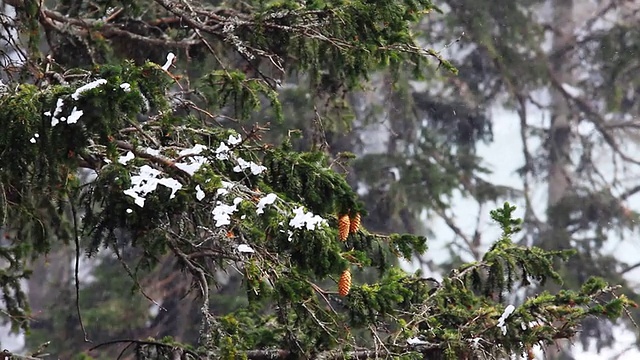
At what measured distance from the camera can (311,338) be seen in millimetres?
4566

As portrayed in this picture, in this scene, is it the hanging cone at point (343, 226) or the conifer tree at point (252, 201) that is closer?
the conifer tree at point (252, 201)

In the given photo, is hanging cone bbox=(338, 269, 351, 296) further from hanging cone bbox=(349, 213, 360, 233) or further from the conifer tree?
hanging cone bbox=(349, 213, 360, 233)

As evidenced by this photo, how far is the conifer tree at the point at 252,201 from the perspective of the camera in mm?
3721

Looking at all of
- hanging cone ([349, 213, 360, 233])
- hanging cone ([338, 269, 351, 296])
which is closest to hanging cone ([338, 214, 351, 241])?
hanging cone ([349, 213, 360, 233])

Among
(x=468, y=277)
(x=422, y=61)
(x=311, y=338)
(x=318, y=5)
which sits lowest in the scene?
(x=311, y=338)

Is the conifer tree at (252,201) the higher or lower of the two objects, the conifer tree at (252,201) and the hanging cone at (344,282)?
the higher

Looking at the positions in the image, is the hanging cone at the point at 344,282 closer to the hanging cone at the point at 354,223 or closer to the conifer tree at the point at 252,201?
the conifer tree at the point at 252,201

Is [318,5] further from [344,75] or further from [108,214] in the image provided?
[108,214]

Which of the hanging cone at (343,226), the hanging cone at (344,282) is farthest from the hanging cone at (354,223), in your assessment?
the hanging cone at (344,282)

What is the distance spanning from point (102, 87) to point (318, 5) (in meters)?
2.19

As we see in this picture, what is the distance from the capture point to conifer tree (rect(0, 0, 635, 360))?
12.2 ft

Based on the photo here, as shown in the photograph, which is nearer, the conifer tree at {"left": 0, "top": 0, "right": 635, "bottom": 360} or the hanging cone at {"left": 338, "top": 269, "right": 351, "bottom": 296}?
the conifer tree at {"left": 0, "top": 0, "right": 635, "bottom": 360}

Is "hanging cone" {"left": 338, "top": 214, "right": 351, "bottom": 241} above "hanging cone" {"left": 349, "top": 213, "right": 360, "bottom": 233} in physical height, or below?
below

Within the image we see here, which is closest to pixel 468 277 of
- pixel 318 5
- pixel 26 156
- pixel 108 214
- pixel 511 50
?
pixel 318 5
